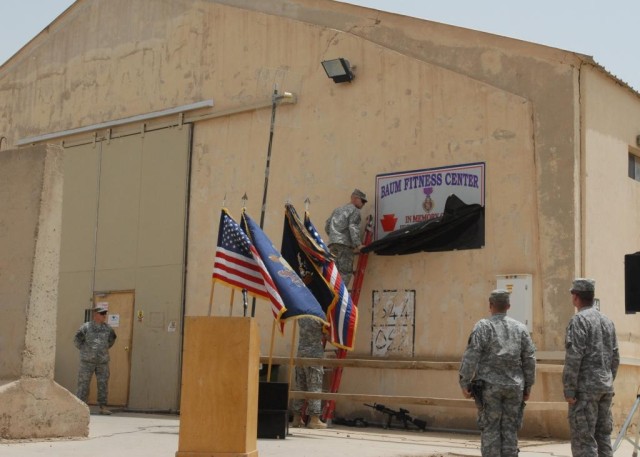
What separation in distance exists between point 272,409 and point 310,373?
80.3 inches

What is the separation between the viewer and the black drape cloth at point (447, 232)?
48.3ft

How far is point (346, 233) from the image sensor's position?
50.8 feet

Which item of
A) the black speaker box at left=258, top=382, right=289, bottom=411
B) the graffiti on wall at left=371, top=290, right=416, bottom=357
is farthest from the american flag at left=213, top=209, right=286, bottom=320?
the graffiti on wall at left=371, top=290, right=416, bottom=357

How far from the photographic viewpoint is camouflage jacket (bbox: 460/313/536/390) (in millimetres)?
9758

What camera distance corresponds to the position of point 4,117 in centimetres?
2236

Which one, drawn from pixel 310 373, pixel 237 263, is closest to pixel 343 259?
pixel 310 373

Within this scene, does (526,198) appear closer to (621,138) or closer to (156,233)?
(621,138)

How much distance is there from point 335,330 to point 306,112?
4.18m

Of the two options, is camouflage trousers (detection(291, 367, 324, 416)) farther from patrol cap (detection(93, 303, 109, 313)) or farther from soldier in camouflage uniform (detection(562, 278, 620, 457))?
soldier in camouflage uniform (detection(562, 278, 620, 457))

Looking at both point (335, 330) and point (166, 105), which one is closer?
point (335, 330)

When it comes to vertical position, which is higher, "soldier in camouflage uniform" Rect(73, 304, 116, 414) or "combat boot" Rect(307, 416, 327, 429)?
"soldier in camouflage uniform" Rect(73, 304, 116, 414)

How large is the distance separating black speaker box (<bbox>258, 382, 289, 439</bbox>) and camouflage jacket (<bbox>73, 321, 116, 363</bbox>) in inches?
241

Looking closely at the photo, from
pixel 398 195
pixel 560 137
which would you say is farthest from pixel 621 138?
pixel 398 195

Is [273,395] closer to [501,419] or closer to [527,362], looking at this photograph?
[501,419]
